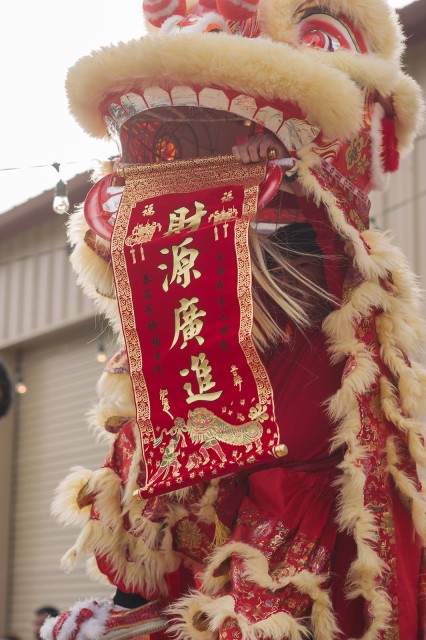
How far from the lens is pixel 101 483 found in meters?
2.41

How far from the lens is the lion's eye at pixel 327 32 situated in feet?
7.64

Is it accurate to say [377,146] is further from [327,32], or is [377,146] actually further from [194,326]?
[194,326]

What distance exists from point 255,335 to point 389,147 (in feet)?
2.20

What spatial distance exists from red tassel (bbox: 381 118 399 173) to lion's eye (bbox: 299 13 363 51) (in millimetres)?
216

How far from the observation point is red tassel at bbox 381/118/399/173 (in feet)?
8.11

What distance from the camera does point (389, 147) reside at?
248 cm

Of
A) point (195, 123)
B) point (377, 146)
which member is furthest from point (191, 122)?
point (377, 146)

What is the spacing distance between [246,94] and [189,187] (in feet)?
0.87

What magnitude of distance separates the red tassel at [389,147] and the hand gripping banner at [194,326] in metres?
0.43

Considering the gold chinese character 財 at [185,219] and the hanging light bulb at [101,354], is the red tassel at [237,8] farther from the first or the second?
the hanging light bulb at [101,354]

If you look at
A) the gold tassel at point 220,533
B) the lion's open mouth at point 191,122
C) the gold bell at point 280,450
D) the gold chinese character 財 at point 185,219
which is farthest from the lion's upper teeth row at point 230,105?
Result: the gold tassel at point 220,533

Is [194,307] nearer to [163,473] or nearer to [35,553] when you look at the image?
[163,473]

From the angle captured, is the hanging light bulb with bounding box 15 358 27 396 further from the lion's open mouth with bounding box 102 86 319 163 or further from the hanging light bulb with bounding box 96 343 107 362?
the lion's open mouth with bounding box 102 86 319 163

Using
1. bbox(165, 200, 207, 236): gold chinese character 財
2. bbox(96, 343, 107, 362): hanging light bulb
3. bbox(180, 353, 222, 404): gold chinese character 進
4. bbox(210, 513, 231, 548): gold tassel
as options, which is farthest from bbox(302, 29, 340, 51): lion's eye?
bbox(96, 343, 107, 362): hanging light bulb
